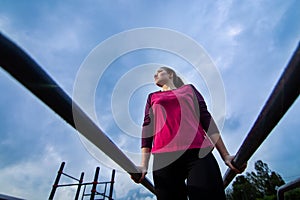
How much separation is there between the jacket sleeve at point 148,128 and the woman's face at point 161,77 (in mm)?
207

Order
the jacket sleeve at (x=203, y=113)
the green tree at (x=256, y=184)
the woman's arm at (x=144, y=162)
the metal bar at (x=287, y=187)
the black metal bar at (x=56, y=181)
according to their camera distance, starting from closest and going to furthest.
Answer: the woman's arm at (x=144, y=162), the jacket sleeve at (x=203, y=113), the metal bar at (x=287, y=187), the black metal bar at (x=56, y=181), the green tree at (x=256, y=184)

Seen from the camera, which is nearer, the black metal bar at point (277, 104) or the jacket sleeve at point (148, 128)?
the black metal bar at point (277, 104)

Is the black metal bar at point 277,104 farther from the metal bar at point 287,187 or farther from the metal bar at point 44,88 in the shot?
the metal bar at point 287,187

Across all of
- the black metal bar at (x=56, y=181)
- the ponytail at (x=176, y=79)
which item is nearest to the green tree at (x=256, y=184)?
the black metal bar at (x=56, y=181)

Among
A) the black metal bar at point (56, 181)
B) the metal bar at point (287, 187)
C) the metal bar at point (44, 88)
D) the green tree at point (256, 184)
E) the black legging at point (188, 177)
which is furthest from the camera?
the green tree at point (256, 184)

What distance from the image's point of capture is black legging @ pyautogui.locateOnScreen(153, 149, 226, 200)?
99cm

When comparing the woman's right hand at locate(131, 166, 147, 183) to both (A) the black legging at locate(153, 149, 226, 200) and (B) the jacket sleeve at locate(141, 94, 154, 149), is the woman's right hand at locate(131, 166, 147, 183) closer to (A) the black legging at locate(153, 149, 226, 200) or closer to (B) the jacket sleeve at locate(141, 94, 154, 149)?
(A) the black legging at locate(153, 149, 226, 200)

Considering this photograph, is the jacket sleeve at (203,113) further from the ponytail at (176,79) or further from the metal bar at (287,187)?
the metal bar at (287,187)

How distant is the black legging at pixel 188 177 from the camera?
989 mm

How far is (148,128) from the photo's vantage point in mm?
1364

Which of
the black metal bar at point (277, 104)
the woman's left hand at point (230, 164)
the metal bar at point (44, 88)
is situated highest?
the woman's left hand at point (230, 164)

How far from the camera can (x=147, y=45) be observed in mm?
1534

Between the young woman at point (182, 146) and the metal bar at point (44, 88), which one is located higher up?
the young woman at point (182, 146)

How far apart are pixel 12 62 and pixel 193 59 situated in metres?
1.23
